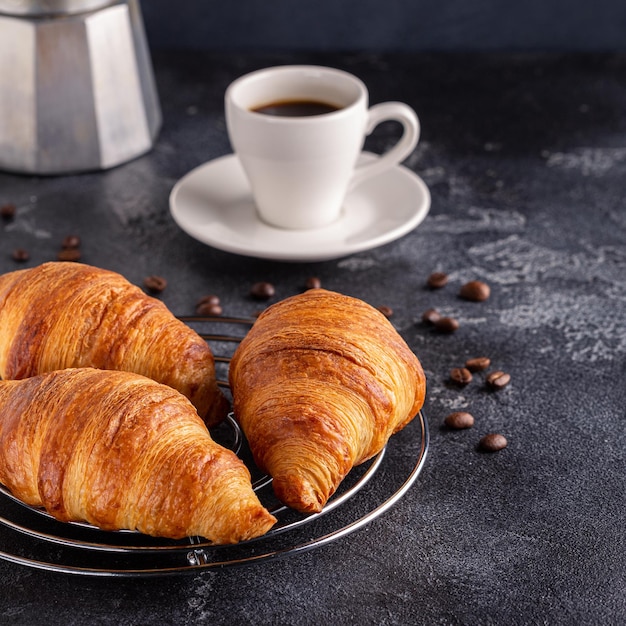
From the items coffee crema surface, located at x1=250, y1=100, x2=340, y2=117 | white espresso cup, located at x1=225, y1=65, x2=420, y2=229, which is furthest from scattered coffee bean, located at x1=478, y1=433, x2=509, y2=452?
coffee crema surface, located at x1=250, y1=100, x2=340, y2=117

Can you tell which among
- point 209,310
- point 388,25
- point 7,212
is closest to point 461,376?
point 209,310

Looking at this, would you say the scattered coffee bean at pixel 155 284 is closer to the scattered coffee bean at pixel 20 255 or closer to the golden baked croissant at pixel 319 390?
the scattered coffee bean at pixel 20 255

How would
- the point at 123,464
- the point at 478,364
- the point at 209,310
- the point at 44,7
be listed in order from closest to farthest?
1. the point at 123,464
2. the point at 478,364
3. the point at 209,310
4. the point at 44,7

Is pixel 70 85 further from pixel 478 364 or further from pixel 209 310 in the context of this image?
pixel 478 364

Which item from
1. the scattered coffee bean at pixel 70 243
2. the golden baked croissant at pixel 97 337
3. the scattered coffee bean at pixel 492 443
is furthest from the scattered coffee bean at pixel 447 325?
the scattered coffee bean at pixel 70 243

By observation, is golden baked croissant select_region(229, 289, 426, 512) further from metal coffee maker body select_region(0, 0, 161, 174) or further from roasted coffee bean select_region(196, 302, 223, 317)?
metal coffee maker body select_region(0, 0, 161, 174)

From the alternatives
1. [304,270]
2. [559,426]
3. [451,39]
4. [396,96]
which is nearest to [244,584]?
[559,426]
